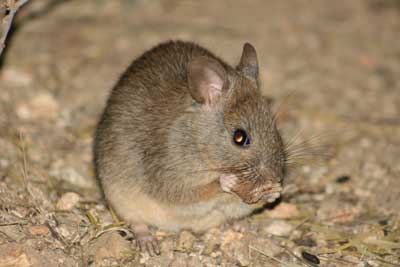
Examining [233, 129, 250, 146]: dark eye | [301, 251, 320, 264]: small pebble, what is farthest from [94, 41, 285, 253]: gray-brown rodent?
[301, 251, 320, 264]: small pebble

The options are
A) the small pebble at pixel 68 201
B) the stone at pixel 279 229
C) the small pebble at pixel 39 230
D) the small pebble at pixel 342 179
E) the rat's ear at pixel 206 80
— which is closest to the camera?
the rat's ear at pixel 206 80

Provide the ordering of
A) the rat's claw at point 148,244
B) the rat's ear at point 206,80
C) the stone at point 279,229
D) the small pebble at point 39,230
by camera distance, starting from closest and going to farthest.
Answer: the rat's ear at point 206,80 < the small pebble at point 39,230 < the rat's claw at point 148,244 < the stone at point 279,229

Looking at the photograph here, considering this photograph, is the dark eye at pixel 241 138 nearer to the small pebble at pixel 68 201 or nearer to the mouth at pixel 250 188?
the mouth at pixel 250 188

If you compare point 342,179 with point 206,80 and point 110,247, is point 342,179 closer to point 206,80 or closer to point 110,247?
point 206,80

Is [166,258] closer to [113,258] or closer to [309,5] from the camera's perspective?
[113,258]

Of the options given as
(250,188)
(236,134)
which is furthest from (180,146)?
(250,188)

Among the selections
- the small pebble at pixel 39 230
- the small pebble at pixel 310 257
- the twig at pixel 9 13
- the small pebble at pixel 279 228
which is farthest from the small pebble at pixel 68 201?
the small pebble at pixel 310 257
